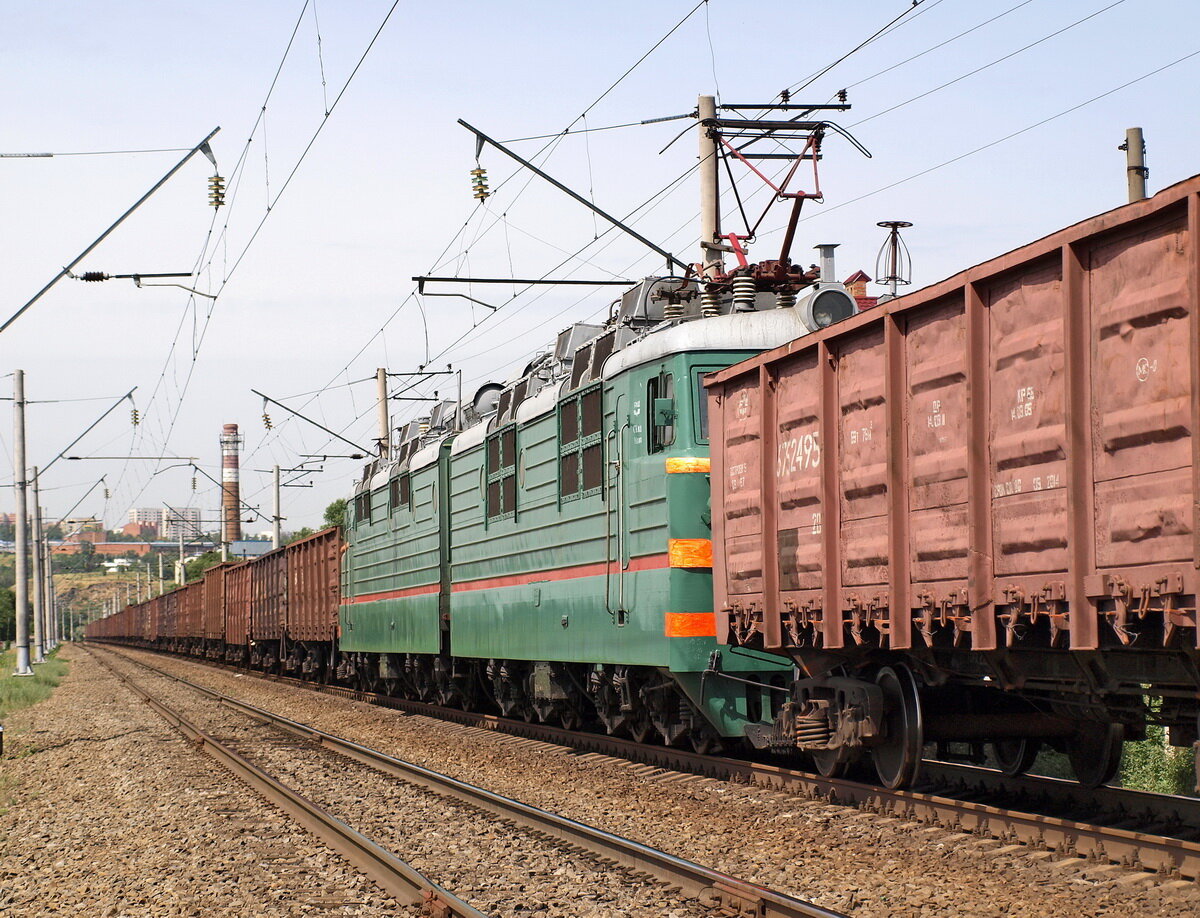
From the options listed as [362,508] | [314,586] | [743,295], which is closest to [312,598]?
[314,586]

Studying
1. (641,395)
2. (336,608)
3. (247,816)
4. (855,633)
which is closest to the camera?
(855,633)

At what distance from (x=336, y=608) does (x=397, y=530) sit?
7.38 m

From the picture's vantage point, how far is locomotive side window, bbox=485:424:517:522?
16.4 m

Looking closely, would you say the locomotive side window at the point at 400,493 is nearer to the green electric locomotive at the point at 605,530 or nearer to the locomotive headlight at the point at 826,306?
the green electric locomotive at the point at 605,530

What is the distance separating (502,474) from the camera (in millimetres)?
16766

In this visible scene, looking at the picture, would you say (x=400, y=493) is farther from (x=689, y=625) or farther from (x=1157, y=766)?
(x=1157, y=766)

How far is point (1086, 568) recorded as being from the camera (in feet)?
23.5

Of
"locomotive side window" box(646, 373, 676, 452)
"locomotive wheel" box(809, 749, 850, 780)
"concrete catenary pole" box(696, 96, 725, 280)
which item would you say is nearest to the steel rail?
"locomotive wheel" box(809, 749, 850, 780)

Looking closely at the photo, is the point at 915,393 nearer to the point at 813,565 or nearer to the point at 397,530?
the point at 813,565

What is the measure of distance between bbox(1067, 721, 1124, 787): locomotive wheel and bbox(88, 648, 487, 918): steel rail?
4.54 metres

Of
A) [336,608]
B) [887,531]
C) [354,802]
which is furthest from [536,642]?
[336,608]

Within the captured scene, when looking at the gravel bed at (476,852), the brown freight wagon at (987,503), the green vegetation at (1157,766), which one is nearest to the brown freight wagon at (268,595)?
the gravel bed at (476,852)

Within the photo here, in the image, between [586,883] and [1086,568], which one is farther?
[586,883]

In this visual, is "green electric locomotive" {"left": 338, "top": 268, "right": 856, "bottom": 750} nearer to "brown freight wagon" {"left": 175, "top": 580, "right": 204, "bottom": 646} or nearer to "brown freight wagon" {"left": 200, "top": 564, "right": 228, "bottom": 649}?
"brown freight wagon" {"left": 200, "top": 564, "right": 228, "bottom": 649}
